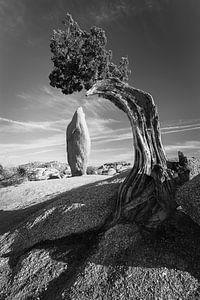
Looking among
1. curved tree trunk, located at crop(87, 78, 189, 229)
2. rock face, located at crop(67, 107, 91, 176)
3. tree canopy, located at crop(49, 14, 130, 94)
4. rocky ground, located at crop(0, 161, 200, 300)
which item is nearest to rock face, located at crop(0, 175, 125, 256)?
rocky ground, located at crop(0, 161, 200, 300)

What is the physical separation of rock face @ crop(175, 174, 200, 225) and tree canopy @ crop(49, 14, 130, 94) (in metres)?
6.92

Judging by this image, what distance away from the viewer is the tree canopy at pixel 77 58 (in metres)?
10.6

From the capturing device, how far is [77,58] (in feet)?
34.3

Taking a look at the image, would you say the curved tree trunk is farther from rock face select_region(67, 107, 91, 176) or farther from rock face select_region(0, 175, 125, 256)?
rock face select_region(67, 107, 91, 176)

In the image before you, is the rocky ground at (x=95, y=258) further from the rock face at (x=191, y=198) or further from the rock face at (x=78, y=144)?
the rock face at (x=78, y=144)

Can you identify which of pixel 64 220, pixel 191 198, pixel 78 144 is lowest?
pixel 64 220

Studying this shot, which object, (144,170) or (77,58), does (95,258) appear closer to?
(144,170)

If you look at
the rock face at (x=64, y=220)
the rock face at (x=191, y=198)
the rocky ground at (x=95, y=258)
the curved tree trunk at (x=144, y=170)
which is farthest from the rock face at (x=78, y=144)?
the rock face at (x=191, y=198)

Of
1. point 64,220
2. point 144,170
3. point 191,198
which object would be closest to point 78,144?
point 64,220

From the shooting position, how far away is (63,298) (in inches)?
173

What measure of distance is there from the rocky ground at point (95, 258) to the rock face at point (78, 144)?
43.0ft

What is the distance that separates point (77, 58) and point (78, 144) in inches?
427

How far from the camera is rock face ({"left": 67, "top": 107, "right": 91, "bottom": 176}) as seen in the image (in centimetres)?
2069

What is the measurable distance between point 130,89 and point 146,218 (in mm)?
3845
